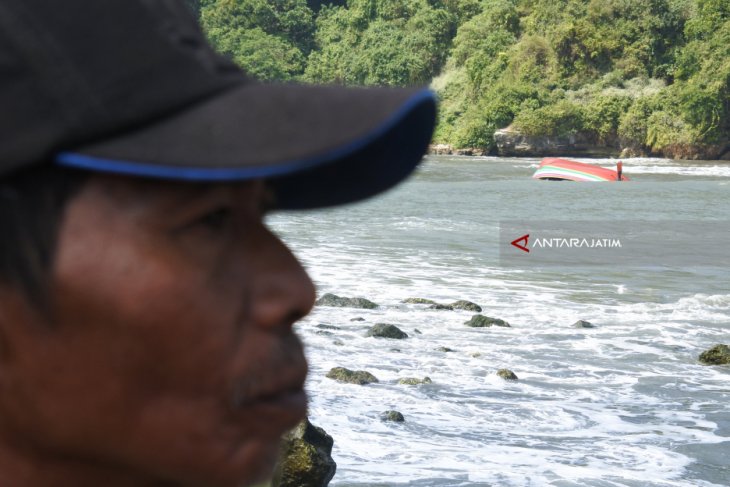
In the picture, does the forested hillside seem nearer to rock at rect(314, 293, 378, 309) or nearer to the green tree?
the green tree

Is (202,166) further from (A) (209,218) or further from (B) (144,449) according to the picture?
(B) (144,449)

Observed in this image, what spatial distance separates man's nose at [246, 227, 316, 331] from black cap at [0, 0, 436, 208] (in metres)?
0.09

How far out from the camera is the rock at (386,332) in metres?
10.2

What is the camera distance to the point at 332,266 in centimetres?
1552

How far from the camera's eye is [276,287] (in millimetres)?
753

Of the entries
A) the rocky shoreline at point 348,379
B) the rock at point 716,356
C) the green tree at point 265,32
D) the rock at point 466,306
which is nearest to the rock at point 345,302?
the rocky shoreline at point 348,379

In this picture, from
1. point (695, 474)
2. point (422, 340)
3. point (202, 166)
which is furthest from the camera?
point (422, 340)

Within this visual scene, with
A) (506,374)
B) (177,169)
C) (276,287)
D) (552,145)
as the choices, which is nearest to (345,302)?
(506,374)

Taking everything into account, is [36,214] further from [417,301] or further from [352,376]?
[417,301]

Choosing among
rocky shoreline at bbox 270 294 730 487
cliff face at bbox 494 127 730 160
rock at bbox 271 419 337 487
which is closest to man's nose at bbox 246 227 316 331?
rocky shoreline at bbox 270 294 730 487

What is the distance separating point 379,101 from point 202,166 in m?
0.14

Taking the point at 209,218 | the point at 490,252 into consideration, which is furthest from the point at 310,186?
the point at 490,252

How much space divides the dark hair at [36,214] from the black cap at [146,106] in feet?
0.08

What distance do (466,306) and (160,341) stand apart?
11.2m
